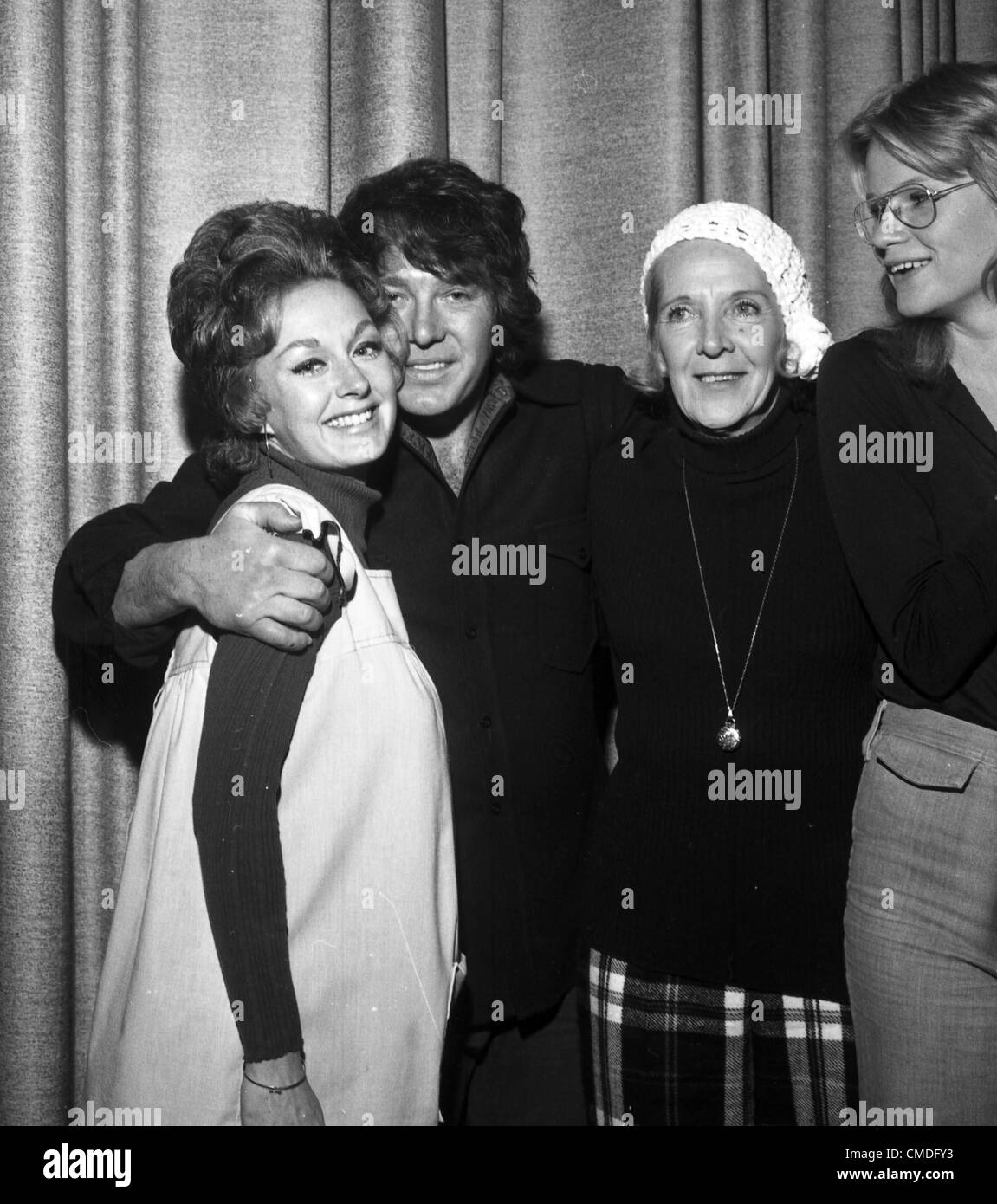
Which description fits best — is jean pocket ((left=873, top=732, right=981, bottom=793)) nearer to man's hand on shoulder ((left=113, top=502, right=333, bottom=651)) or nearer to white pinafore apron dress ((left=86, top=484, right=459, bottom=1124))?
white pinafore apron dress ((left=86, top=484, right=459, bottom=1124))

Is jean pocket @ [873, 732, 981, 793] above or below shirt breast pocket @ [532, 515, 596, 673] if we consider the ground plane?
below

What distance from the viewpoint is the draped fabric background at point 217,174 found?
147 centimetres

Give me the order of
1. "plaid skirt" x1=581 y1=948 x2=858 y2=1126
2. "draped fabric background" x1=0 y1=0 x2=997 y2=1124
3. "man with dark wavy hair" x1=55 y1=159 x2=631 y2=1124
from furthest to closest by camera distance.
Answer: "draped fabric background" x1=0 y1=0 x2=997 y2=1124
"man with dark wavy hair" x1=55 y1=159 x2=631 y2=1124
"plaid skirt" x1=581 y1=948 x2=858 y2=1126

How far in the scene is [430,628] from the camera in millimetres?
1274

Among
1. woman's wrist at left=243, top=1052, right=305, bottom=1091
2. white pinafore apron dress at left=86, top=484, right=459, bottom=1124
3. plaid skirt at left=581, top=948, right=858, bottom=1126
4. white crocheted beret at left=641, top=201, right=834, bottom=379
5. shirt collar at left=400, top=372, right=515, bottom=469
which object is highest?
white crocheted beret at left=641, top=201, right=834, bottom=379

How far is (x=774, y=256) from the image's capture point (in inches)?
48.4

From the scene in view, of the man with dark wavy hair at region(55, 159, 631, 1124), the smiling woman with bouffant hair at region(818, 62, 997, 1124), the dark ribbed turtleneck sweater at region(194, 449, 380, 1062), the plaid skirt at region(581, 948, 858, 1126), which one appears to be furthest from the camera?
the man with dark wavy hair at region(55, 159, 631, 1124)

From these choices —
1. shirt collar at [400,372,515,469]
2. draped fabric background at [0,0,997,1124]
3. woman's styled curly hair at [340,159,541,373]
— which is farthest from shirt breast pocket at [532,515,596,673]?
draped fabric background at [0,0,997,1124]

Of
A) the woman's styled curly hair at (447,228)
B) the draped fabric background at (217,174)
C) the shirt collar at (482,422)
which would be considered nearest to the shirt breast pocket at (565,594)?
the shirt collar at (482,422)

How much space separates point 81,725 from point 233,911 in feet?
2.45

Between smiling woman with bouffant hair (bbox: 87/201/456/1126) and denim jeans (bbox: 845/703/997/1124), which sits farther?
denim jeans (bbox: 845/703/997/1124)

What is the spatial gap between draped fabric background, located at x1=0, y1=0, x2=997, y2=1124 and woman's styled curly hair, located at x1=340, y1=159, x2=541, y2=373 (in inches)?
9.7

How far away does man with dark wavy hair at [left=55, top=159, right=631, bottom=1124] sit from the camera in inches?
49.7

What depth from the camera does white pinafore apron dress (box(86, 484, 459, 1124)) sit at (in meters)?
0.97
